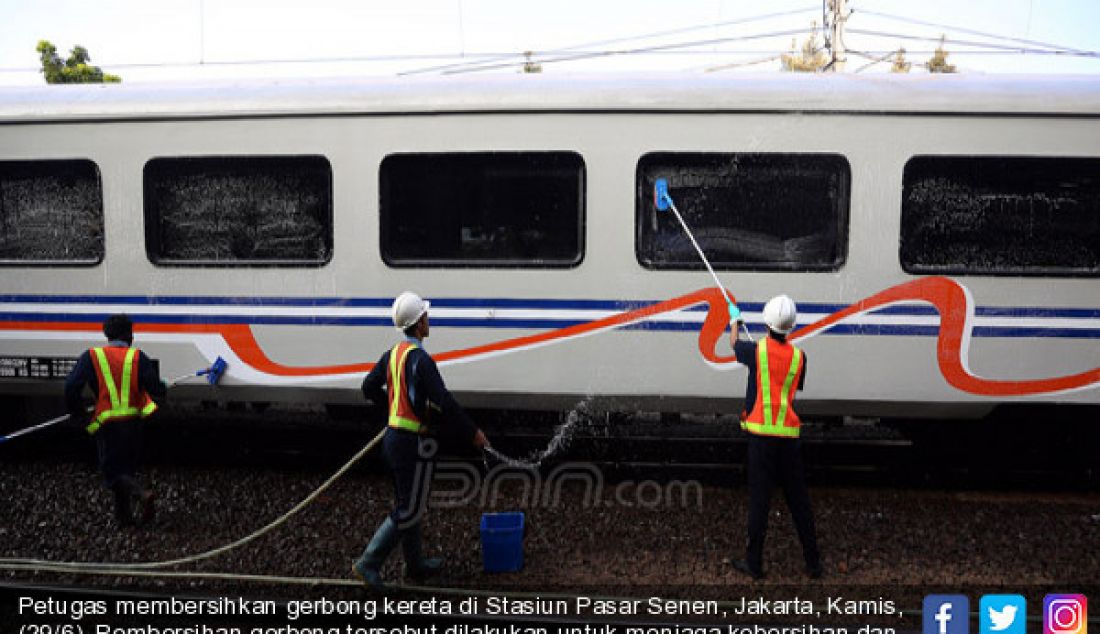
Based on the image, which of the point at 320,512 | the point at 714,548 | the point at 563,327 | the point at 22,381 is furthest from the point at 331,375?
the point at 714,548

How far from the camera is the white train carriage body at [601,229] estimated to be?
5.66 meters

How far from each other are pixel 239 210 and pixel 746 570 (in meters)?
4.63

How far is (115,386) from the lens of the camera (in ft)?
17.2

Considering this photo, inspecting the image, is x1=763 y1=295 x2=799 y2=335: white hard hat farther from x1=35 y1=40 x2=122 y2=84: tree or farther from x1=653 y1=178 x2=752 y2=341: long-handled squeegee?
x1=35 y1=40 x2=122 y2=84: tree

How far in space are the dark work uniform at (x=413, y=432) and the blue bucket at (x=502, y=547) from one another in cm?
55

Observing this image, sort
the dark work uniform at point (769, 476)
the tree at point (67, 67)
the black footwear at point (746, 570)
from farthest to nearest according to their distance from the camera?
the tree at point (67, 67) < the black footwear at point (746, 570) < the dark work uniform at point (769, 476)

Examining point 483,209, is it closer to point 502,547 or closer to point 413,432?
point 413,432

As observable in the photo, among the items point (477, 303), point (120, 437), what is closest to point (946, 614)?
point (477, 303)

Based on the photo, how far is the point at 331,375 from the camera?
611cm

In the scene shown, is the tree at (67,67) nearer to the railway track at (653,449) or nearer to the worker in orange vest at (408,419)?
the railway track at (653,449)

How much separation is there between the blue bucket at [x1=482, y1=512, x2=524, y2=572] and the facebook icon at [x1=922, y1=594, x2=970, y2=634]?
226 cm

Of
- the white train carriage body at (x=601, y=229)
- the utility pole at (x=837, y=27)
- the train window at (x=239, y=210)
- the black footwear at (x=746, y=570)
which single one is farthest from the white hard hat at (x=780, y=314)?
the utility pole at (x=837, y=27)

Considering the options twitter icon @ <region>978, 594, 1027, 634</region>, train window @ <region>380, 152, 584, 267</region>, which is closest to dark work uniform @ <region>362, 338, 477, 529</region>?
train window @ <region>380, 152, 584, 267</region>

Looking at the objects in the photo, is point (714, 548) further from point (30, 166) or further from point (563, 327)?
point (30, 166)
